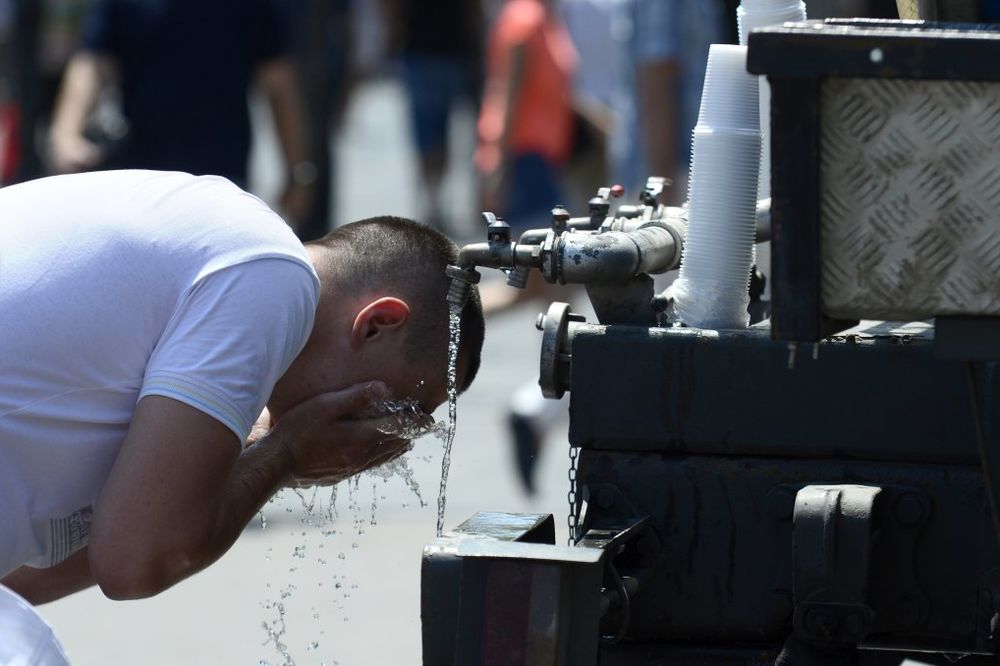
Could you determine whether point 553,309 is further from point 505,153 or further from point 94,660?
point 505,153

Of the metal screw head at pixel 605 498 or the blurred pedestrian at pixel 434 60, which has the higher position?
the blurred pedestrian at pixel 434 60

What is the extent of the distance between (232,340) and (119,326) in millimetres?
165


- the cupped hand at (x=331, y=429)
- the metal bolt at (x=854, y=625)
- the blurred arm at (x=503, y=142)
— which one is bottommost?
the metal bolt at (x=854, y=625)

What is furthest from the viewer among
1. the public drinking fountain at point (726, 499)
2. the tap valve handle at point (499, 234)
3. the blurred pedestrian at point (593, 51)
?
the blurred pedestrian at point (593, 51)

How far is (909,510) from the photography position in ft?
7.68

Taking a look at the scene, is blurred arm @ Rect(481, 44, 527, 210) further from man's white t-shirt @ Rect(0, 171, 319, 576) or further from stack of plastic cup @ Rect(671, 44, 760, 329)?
man's white t-shirt @ Rect(0, 171, 319, 576)

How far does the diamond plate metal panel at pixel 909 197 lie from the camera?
6.00 ft

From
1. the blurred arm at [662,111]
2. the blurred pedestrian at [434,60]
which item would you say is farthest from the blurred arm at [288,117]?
the blurred pedestrian at [434,60]

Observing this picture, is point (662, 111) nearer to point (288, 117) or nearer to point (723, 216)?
point (288, 117)

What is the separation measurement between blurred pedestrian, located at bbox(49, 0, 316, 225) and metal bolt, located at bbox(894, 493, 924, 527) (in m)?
4.10

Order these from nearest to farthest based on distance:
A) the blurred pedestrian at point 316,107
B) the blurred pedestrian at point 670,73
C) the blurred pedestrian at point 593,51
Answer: the blurred pedestrian at point 670,73 < the blurred pedestrian at point 593,51 < the blurred pedestrian at point 316,107

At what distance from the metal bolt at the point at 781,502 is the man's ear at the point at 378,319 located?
651 millimetres

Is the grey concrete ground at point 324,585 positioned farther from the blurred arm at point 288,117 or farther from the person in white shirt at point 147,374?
the blurred arm at point 288,117

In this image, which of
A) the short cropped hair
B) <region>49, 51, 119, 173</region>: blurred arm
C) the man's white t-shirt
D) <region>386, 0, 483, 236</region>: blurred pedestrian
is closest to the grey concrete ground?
the short cropped hair
